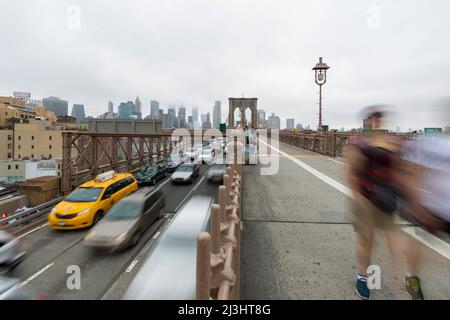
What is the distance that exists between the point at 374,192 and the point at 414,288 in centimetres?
120

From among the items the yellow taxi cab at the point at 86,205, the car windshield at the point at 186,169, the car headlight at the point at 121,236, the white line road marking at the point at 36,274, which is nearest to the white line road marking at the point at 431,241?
the car headlight at the point at 121,236

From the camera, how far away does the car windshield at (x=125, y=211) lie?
28.0 feet

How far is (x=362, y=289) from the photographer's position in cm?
252

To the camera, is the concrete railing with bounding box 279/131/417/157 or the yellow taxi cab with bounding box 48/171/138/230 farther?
the concrete railing with bounding box 279/131/417/157

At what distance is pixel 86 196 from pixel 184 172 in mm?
10314

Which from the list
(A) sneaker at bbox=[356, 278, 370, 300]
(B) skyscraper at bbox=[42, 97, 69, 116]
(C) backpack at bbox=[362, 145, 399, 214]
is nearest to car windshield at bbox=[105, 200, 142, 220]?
(A) sneaker at bbox=[356, 278, 370, 300]

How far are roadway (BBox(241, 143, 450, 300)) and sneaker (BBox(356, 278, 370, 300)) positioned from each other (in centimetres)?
8

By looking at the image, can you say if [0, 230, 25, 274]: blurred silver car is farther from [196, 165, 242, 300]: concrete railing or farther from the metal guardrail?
[196, 165, 242, 300]: concrete railing

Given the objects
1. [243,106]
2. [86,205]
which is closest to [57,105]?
[243,106]

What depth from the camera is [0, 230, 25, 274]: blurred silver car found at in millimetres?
6470

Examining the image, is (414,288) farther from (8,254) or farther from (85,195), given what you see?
(85,195)
